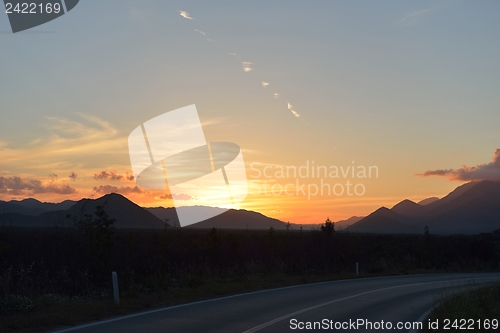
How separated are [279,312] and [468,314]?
4632mm

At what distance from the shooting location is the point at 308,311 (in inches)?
511

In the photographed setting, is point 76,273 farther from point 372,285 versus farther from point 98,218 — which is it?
point 372,285

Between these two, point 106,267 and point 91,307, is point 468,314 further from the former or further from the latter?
point 106,267

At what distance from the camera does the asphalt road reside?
10.5 m

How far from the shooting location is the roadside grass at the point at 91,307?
34.9 ft

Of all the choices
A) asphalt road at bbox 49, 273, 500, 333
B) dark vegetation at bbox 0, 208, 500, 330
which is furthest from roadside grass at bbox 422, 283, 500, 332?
dark vegetation at bbox 0, 208, 500, 330

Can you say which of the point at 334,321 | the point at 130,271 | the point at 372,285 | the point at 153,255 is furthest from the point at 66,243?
the point at 372,285

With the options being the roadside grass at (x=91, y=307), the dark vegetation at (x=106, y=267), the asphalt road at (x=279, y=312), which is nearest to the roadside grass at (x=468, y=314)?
the asphalt road at (x=279, y=312)

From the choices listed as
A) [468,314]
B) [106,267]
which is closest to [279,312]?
[468,314]

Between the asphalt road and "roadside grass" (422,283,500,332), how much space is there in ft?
2.34

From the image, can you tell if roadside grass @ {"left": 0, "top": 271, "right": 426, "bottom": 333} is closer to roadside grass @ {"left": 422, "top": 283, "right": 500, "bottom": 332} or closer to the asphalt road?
the asphalt road

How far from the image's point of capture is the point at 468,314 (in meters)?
10.8

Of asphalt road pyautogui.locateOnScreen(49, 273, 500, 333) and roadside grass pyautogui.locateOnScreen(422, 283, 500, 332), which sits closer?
roadside grass pyautogui.locateOnScreen(422, 283, 500, 332)

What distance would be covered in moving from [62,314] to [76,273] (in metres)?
5.31
